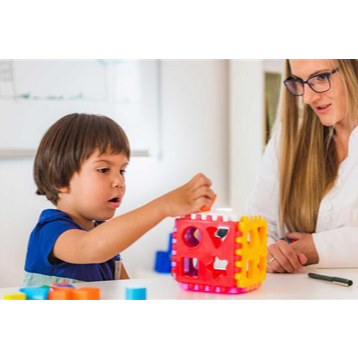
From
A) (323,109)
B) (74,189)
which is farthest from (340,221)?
(74,189)

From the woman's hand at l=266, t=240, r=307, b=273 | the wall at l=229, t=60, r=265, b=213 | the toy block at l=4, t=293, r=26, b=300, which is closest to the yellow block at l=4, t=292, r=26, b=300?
the toy block at l=4, t=293, r=26, b=300

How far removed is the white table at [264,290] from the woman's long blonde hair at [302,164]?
20 cm

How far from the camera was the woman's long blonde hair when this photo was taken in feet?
3.19

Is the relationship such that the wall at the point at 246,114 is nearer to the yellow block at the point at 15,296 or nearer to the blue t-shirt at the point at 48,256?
the blue t-shirt at the point at 48,256

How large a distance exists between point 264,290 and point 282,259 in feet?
0.47

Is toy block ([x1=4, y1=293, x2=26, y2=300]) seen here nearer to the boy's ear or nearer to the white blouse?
the boy's ear

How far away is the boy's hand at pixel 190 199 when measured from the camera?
0.66 metres

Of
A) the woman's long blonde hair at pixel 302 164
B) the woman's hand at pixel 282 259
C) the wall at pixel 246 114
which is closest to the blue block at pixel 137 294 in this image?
the woman's hand at pixel 282 259

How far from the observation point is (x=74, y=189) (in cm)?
77
